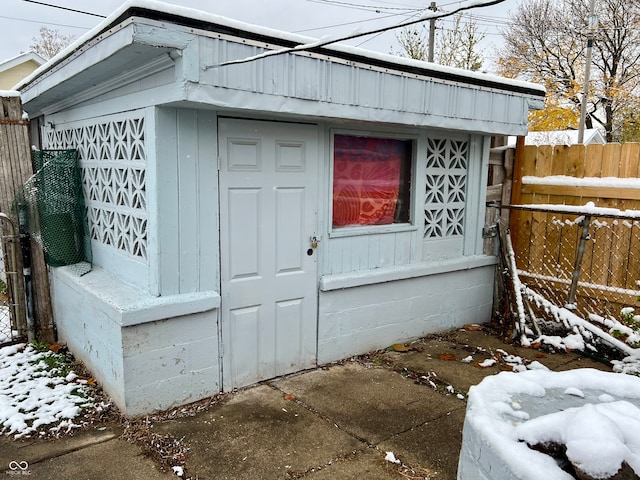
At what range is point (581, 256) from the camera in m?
5.16

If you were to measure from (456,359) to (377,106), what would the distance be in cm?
259

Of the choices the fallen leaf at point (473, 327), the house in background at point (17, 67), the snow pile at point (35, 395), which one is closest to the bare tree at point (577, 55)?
the fallen leaf at point (473, 327)

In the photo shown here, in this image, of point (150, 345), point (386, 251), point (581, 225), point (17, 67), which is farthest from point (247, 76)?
point (17, 67)

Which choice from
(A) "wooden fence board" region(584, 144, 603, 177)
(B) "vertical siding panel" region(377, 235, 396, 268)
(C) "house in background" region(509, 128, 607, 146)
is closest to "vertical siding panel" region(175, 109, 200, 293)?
(B) "vertical siding panel" region(377, 235, 396, 268)

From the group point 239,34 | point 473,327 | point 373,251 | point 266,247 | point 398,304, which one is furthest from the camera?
point 473,327

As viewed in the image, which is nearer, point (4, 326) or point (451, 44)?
point (4, 326)

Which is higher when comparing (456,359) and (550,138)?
(550,138)

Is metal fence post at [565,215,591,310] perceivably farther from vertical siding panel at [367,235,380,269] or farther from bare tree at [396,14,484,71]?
bare tree at [396,14,484,71]

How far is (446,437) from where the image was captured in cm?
347

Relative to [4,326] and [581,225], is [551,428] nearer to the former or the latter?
[581,225]

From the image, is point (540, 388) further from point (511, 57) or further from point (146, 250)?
point (511, 57)

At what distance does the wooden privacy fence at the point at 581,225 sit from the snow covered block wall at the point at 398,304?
638 millimetres

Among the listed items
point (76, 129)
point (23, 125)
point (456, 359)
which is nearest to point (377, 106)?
point (456, 359)

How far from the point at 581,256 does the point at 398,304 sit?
1969 millimetres
